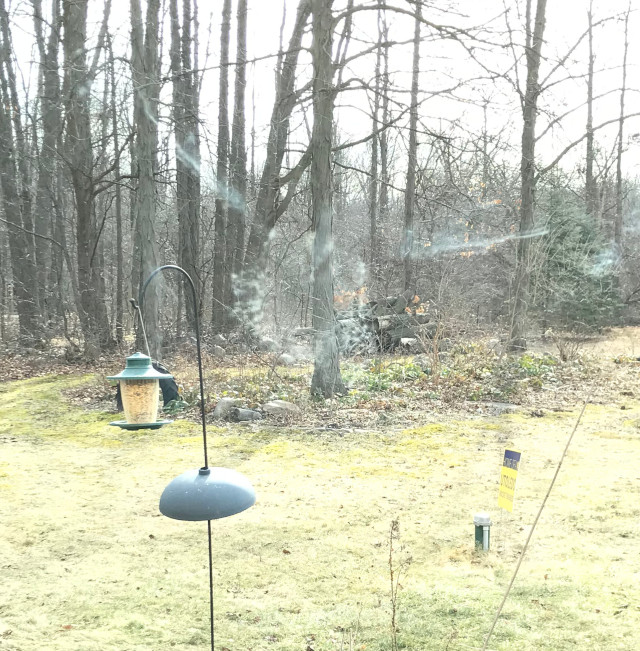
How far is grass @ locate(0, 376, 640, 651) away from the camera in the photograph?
3217 millimetres

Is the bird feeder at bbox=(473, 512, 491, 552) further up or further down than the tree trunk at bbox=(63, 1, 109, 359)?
further down

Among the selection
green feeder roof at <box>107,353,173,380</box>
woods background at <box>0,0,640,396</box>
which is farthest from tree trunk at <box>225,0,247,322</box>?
green feeder roof at <box>107,353,173,380</box>

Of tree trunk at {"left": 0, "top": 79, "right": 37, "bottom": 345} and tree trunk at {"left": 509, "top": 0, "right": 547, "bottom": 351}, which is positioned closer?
tree trunk at {"left": 509, "top": 0, "right": 547, "bottom": 351}

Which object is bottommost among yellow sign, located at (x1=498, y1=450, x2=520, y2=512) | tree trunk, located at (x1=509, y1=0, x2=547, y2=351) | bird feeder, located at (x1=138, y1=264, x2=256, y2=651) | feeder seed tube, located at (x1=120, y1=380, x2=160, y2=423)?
yellow sign, located at (x1=498, y1=450, x2=520, y2=512)

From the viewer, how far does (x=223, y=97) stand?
16.5 m

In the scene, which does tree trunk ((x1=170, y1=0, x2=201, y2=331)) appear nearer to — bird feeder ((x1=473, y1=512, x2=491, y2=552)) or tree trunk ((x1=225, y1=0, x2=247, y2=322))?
tree trunk ((x1=225, y1=0, x2=247, y2=322))

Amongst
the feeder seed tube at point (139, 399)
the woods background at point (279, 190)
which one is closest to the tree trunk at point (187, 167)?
the woods background at point (279, 190)

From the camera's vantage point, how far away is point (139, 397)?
283 centimetres

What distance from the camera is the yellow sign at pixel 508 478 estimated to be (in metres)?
3.69

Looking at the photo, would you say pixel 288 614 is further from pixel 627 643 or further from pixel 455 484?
pixel 455 484

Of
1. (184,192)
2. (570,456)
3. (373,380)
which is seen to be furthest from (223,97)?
(570,456)

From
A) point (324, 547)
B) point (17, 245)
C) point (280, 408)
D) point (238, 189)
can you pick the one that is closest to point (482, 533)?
point (324, 547)

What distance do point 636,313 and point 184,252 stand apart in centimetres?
1623

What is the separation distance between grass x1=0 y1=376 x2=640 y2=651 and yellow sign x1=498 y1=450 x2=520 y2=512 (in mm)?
493
